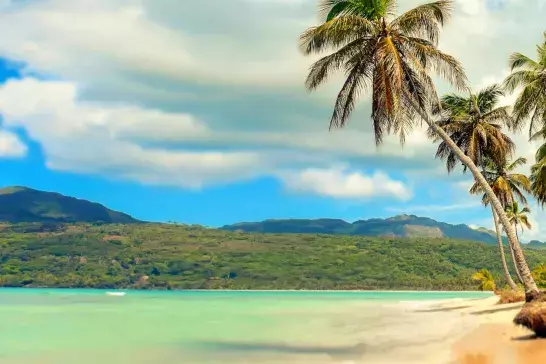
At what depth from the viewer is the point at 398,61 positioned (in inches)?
814

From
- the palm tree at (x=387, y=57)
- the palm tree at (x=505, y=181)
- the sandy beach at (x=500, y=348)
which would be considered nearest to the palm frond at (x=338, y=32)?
the palm tree at (x=387, y=57)

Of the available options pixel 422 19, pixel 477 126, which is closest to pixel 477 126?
pixel 477 126

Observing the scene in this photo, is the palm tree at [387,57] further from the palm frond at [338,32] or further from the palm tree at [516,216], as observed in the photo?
the palm tree at [516,216]

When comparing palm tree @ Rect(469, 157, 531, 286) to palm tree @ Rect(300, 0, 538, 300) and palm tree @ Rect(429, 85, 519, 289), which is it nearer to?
palm tree @ Rect(429, 85, 519, 289)

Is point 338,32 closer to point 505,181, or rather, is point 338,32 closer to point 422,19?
point 422,19

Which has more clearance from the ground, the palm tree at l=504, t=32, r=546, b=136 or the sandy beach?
the palm tree at l=504, t=32, r=546, b=136

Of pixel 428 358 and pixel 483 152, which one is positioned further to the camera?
pixel 483 152

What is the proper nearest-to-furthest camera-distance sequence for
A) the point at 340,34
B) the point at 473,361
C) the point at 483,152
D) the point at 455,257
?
the point at 473,361 → the point at 340,34 → the point at 483,152 → the point at 455,257

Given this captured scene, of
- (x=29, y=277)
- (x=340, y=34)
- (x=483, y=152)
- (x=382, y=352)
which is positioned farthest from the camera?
(x=29, y=277)

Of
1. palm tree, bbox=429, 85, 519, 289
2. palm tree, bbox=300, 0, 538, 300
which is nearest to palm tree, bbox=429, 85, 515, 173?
palm tree, bbox=429, 85, 519, 289

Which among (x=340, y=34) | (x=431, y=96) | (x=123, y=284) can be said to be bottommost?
(x=123, y=284)

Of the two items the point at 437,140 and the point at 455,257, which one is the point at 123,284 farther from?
the point at 437,140

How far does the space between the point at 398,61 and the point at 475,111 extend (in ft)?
63.8

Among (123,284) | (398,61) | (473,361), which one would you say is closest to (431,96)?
(398,61)
